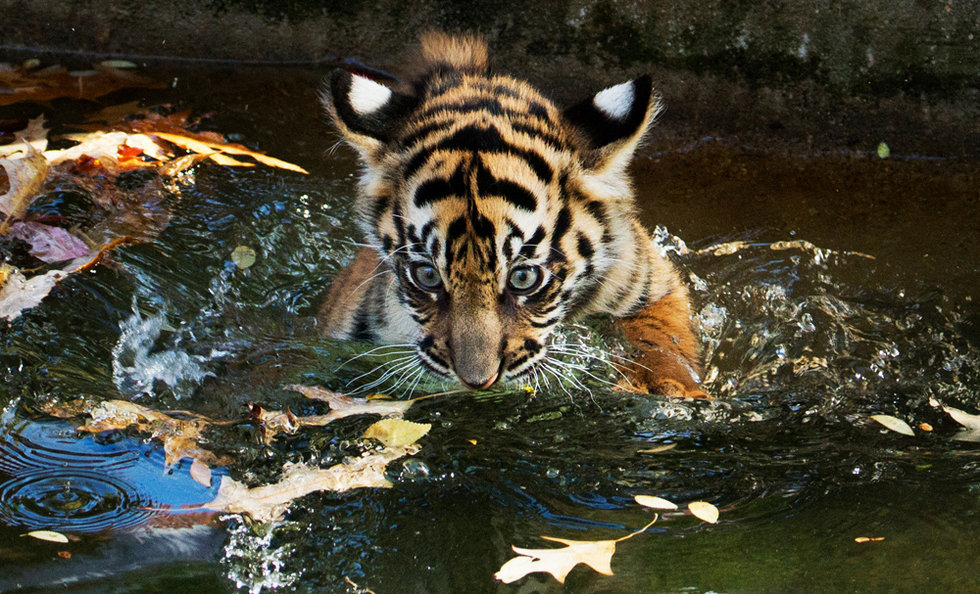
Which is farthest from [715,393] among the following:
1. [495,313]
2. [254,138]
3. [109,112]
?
[109,112]

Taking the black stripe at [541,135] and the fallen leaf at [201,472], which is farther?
the black stripe at [541,135]

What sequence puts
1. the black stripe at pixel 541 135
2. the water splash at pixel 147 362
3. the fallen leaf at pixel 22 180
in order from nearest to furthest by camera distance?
the black stripe at pixel 541 135, the water splash at pixel 147 362, the fallen leaf at pixel 22 180

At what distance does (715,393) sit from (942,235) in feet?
4.55

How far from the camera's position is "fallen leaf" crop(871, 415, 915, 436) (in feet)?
9.36

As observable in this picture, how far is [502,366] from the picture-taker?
2863 millimetres

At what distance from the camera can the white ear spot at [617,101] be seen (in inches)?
113

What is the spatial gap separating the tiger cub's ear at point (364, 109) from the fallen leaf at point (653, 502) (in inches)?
53.6

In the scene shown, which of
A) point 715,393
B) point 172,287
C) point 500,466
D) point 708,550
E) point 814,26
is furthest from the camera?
point 814,26

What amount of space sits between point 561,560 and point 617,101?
138 cm

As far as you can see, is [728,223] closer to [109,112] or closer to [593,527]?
[593,527]

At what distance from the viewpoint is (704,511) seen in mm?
2453

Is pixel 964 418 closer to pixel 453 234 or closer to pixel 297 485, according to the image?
pixel 453 234

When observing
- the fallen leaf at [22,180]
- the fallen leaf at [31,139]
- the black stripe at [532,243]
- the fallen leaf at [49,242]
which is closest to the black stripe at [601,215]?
the black stripe at [532,243]

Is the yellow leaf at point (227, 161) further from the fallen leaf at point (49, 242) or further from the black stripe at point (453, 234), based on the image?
the black stripe at point (453, 234)
